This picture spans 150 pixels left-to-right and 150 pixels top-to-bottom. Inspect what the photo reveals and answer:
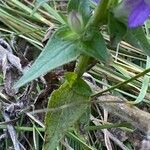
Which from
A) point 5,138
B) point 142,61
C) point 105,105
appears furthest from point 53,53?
point 142,61

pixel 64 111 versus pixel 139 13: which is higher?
pixel 139 13

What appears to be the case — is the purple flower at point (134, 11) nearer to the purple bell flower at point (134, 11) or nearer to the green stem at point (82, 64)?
the purple bell flower at point (134, 11)

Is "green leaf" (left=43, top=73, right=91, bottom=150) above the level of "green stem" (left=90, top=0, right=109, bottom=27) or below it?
below

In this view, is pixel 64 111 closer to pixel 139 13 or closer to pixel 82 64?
pixel 82 64

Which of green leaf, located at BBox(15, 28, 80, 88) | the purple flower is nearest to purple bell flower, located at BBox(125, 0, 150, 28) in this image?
the purple flower

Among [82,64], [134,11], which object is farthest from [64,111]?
[134,11]

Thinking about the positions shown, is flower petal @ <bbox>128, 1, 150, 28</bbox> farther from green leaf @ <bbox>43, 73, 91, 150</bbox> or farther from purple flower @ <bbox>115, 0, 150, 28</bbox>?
green leaf @ <bbox>43, 73, 91, 150</bbox>
